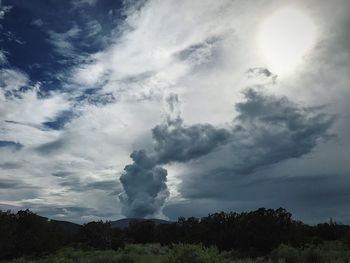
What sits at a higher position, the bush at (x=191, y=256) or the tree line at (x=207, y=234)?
the tree line at (x=207, y=234)

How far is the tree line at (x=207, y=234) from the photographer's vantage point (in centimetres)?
4222

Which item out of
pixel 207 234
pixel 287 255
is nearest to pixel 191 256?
pixel 287 255

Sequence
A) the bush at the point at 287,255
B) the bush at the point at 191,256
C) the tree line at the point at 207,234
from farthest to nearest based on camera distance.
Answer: the tree line at the point at 207,234
the bush at the point at 287,255
the bush at the point at 191,256

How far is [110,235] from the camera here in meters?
62.8

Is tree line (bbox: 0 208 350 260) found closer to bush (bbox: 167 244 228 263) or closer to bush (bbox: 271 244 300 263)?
bush (bbox: 271 244 300 263)

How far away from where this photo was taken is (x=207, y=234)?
2136 inches

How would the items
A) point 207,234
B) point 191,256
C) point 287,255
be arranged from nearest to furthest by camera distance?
point 191,256 < point 287,255 < point 207,234

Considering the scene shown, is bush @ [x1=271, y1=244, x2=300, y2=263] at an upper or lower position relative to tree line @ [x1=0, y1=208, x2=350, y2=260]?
lower

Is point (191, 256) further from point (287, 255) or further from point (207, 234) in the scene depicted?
point (207, 234)

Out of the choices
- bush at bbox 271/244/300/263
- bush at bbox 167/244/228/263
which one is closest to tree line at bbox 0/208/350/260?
bush at bbox 271/244/300/263

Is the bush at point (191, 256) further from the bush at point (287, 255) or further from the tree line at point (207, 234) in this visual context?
the tree line at point (207, 234)

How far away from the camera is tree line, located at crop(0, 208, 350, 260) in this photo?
42219 millimetres

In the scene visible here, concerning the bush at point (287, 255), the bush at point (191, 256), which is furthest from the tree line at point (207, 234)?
the bush at point (191, 256)

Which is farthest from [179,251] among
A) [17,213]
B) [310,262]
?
[17,213]
